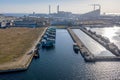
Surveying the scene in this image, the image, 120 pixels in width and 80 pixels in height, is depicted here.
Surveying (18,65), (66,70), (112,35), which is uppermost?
(112,35)

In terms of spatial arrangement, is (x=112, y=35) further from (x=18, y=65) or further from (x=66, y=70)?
(x=18, y=65)

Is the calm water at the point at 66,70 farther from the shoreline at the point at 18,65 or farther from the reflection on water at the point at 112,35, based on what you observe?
the reflection on water at the point at 112,35

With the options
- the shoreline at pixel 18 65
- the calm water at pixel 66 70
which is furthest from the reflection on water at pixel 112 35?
the shoreline at pixel 18 65

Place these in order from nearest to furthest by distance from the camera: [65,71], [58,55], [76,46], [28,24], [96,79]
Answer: [96,79], [65,71], [58,55], [76,46], [28,24]

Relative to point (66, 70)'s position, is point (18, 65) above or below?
above

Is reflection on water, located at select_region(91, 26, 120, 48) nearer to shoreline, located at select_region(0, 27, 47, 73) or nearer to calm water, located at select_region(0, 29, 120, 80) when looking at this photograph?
calm water, located at select_region(0, 29, 120, 80)

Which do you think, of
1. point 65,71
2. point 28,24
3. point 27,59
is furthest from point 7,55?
point 28,24

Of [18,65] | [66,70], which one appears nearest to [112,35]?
[66,70]

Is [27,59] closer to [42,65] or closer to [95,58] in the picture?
[42,65]

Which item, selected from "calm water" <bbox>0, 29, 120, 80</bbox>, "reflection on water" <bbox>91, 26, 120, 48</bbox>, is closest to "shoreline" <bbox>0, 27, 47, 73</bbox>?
"calm water" <bbox>0, 29, 120, 80</bbox>
